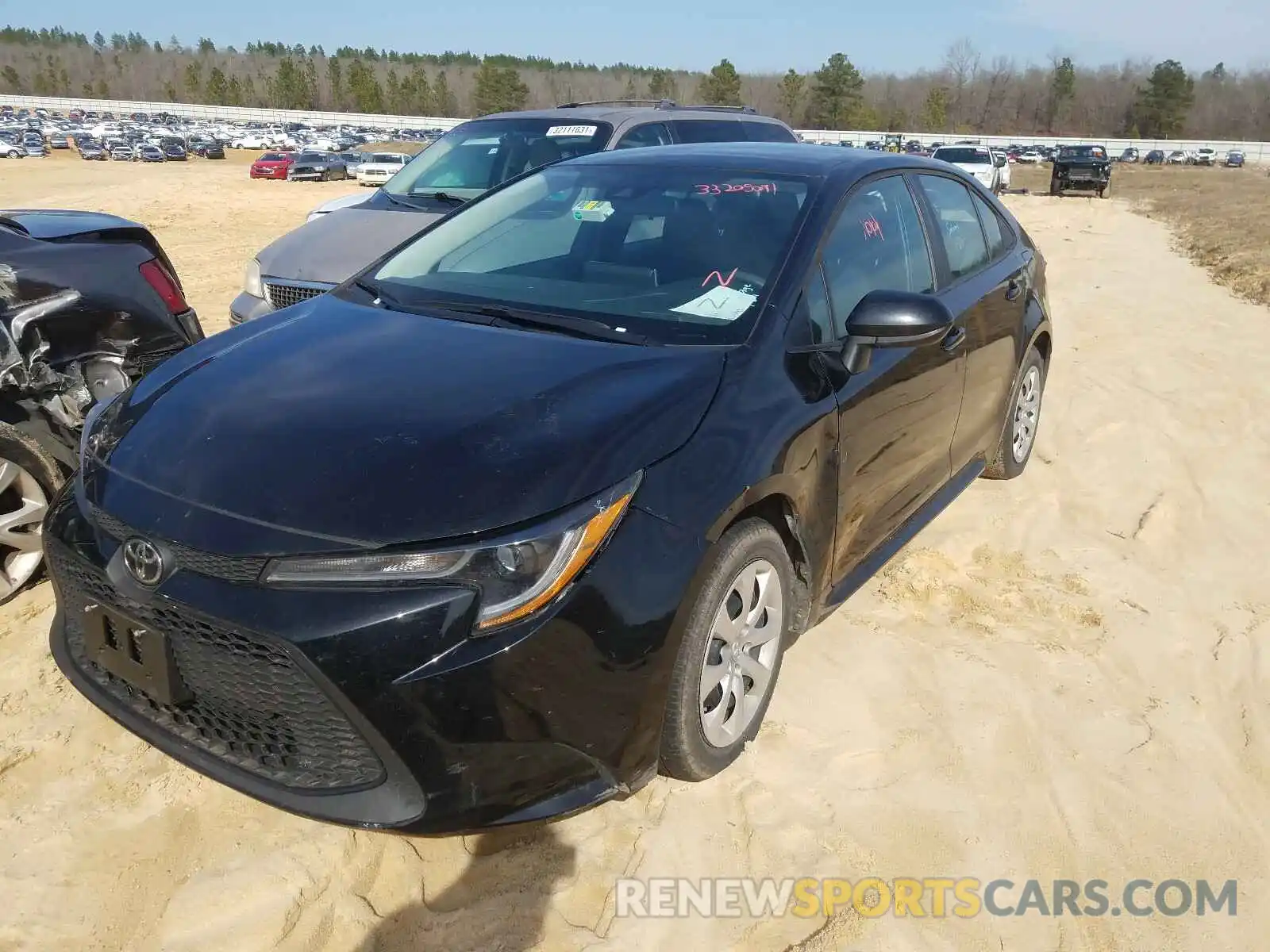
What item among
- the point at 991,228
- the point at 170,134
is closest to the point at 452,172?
the point at 991,228

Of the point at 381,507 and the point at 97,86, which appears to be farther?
the point at 97,86

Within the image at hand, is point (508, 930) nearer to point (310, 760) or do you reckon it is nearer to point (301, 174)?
point (310, 760)

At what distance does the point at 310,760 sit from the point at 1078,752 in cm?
224

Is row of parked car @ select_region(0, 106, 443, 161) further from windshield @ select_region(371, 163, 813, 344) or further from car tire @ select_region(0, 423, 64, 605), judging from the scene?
car tire @ select_region(0, 423, 64, 605)

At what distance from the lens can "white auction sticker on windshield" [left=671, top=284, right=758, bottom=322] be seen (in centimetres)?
279

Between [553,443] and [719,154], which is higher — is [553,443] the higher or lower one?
the lower one

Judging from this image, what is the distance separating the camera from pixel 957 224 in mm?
4008

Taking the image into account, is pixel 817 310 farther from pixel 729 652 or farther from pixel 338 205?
pixel 338 205

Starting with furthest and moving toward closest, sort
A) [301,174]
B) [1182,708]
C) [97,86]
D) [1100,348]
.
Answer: [97,86] < [301,174] < [1100,348] < [1182,708]

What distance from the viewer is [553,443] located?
87.1 inches

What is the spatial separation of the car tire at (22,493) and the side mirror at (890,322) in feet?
9.31

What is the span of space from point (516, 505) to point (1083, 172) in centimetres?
3295

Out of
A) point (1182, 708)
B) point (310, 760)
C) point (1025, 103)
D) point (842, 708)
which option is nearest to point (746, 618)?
point (842, 708)

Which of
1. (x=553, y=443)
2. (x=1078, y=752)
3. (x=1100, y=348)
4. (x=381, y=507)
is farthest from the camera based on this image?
(x=1100, y=348)
